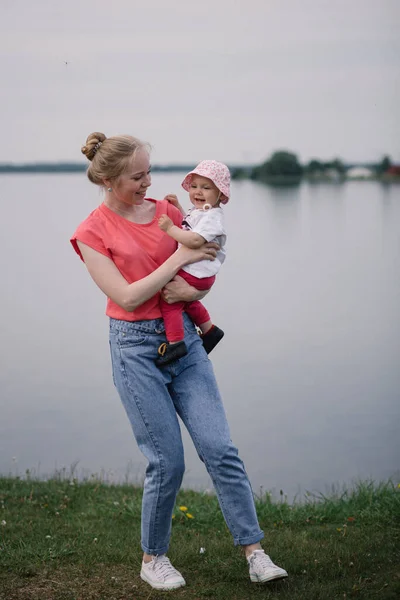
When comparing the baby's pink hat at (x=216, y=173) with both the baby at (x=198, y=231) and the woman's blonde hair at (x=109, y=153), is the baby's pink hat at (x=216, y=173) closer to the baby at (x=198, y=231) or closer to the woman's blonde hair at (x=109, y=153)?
the baby at (x=198, y=231)

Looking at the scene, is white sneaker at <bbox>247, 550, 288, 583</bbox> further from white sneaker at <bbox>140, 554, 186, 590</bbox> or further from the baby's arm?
the baby's arm

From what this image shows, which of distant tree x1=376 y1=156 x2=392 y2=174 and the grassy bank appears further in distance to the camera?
distant tree x1=376 y1=156 x2=392 y2=174

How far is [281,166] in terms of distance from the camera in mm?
19562

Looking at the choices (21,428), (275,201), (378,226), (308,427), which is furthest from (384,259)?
(275,201)

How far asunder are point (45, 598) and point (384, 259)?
1264 centimetres

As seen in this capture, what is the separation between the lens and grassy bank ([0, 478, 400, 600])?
3.68 meters

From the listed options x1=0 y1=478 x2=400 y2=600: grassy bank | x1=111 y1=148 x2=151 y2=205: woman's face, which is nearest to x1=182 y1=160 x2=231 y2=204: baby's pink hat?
x1=111 y1=148 x2=151 y2=205: woman's face

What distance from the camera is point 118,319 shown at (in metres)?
3.52

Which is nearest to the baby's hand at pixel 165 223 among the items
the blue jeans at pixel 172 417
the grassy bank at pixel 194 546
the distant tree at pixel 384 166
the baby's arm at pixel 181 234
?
the baby's arm at pixel 181 234

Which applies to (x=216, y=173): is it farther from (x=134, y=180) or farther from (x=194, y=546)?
(x=194, y=546)

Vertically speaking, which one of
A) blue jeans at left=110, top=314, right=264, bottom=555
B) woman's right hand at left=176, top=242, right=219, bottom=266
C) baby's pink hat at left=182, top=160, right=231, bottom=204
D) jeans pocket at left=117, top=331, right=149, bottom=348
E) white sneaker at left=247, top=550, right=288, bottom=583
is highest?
baby's pink hat at left=182, top=160, right=231, bottom=204

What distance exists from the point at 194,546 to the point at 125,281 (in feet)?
5.25

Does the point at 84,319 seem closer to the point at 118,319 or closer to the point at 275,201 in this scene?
the point at 118,319

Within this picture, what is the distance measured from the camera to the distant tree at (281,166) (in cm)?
1911
